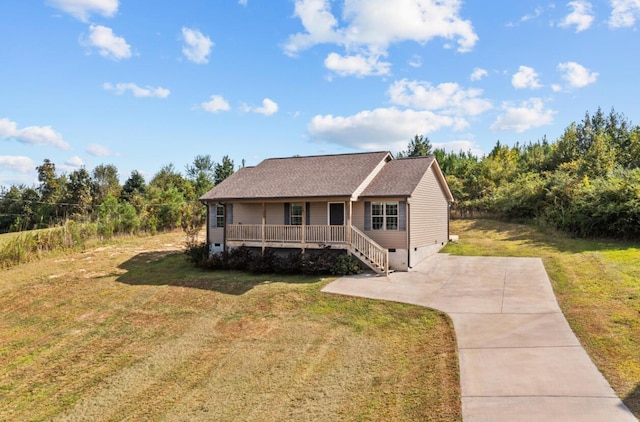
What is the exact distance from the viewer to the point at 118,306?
13.1 m

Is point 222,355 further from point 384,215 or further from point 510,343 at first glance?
point 384,215

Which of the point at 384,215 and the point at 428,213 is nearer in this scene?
the point at 384,215

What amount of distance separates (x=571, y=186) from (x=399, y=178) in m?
12.9

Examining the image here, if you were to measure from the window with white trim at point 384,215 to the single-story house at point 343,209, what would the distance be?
0.04 meters

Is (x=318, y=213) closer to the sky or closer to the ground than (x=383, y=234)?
closer to the sky

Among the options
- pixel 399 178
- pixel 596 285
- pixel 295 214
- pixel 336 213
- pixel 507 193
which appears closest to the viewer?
pixel 596 285

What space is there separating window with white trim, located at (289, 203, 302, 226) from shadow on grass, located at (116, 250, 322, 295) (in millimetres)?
3601

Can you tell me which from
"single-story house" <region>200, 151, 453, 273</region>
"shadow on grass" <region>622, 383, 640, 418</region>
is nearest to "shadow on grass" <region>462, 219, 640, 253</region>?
"single-story house" <region>200, 151, 453, 273</region>

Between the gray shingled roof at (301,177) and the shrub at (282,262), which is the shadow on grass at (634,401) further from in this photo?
the gray shingled roof at (301,177)

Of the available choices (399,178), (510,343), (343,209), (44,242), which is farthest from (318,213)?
(44,242)

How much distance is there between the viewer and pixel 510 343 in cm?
814

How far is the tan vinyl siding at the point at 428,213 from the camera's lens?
1742 centimetres

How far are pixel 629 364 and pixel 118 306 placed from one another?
13768 mm

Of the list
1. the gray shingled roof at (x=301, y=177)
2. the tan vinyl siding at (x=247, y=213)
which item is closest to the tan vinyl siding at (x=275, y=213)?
the tan vinyl siding at (x=247, y=213)
